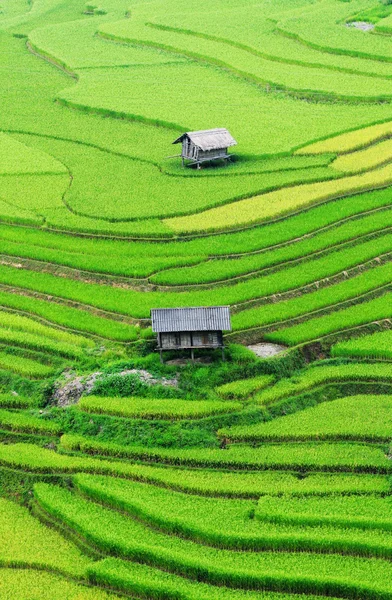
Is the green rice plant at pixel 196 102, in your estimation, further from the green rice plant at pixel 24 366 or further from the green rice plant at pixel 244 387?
the green rice plant at pixel 24 366

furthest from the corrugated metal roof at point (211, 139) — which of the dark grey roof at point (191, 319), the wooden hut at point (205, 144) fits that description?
the dark grey roof at point (191, 319)

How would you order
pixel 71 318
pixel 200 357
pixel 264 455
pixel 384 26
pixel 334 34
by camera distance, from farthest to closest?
pixel 384 26
pixel 334 34
pixel 71 318
pixel 200 357
pixel 264 455

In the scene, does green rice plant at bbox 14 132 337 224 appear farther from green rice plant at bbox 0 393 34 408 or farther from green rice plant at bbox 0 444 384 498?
green rice plant at bbox 0 444 384 498

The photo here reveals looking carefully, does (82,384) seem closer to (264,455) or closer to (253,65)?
(264,455)

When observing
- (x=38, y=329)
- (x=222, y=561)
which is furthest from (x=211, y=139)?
(x=222, y=561)

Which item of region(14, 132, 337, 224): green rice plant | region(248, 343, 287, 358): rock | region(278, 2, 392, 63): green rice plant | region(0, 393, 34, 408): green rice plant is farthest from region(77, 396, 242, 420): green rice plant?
region(278, 2, 392, 63): green rice plant

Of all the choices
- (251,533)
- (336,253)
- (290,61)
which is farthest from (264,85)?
(251,533)
